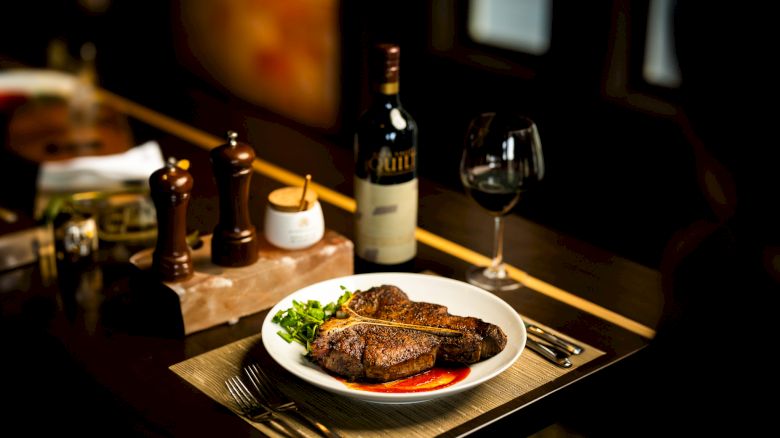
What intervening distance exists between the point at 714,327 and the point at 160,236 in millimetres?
952

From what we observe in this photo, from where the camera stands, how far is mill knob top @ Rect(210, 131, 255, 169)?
140cm

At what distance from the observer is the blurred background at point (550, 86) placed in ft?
8.18

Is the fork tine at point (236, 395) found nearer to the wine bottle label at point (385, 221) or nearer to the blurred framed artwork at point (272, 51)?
the wine bottle label at point (385, 221)

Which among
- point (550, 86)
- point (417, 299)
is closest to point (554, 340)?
point (417, 299)

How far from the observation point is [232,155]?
1398 millimetres

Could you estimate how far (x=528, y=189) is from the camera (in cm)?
150

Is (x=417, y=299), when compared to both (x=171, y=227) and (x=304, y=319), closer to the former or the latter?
(x=304, y=319)

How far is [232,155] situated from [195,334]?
0.89 feet

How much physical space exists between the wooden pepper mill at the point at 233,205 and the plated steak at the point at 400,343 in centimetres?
23

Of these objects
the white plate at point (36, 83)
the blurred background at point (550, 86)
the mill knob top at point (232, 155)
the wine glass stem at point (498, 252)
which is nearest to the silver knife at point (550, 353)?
the wine glass stem at point (498, 252)

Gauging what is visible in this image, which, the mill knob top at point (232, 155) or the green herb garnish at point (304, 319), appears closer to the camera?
the green herb garnish at point (304, 319)

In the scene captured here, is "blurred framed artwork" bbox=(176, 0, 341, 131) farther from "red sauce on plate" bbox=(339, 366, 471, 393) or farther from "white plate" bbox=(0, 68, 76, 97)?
"red sauce on plate" bbox=(339, 366, 471, 393)

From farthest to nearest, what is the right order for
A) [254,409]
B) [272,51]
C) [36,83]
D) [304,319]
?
[272,51], [36,83], [304,319], [254,409]

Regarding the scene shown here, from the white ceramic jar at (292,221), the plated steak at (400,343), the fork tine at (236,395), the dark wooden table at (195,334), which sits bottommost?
the dark wooden table at (195,334)
